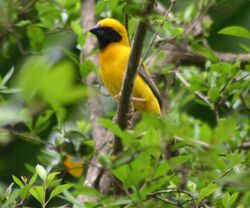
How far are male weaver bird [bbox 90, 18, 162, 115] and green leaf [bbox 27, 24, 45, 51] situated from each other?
0.76 metres

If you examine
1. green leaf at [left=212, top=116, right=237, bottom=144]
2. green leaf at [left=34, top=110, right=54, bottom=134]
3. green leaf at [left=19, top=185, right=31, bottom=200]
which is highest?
green leaf at [left=212, top=116, right=237, bottom=144]

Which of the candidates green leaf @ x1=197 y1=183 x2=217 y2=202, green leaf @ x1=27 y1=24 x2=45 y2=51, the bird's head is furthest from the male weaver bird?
green leaf @ x1=197 y1=183 x2=217 y2=202

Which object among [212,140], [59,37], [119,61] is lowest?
[59,37]

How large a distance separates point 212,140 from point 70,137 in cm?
70

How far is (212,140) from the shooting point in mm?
1633

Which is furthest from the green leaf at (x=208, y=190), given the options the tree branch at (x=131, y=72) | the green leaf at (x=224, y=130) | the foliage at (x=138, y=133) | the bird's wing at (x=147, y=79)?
the bird's wing at (x=147, y=79)

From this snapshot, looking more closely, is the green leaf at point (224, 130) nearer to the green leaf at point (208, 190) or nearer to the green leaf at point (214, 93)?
the green leaf at point (208, 190)

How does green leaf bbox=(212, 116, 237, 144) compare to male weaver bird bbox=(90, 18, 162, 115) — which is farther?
male weaver bird bbox=(90, 18, 162, 115)

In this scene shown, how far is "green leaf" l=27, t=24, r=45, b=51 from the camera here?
3.32m

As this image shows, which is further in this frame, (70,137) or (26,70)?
(70,137)

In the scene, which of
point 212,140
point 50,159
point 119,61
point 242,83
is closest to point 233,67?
point 242,83

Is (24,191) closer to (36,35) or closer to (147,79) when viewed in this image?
(36,35)

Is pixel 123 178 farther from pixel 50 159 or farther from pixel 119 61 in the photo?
pixel 119 61

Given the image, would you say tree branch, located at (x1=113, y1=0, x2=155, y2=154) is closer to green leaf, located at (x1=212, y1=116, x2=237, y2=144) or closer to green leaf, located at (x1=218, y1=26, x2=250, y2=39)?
green leaf, located at (x1=218, y1=26, x2=250, y2=39)
